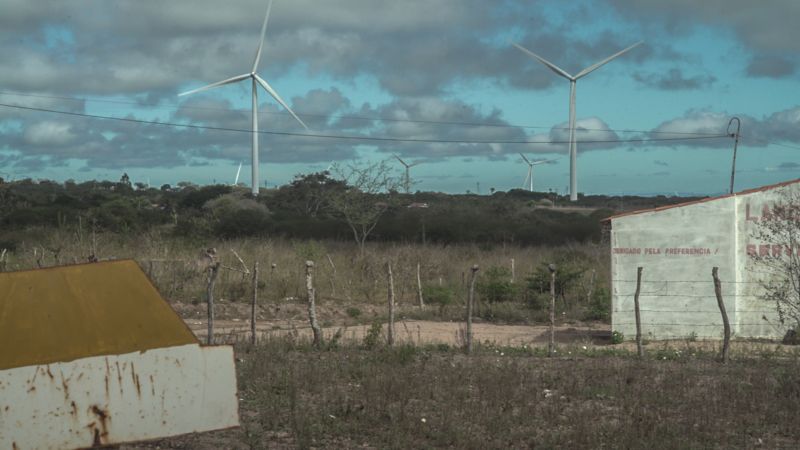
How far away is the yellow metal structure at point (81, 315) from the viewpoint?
5773mm

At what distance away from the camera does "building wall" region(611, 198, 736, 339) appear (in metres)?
18.4

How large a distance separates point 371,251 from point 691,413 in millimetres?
24400

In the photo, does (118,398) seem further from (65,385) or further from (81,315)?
(81,315)

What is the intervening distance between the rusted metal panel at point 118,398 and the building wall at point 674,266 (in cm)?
1347

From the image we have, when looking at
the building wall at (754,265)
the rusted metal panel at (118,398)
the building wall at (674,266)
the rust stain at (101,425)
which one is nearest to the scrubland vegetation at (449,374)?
the building wall at (674,266)

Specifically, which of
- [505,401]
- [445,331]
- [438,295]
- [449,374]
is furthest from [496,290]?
[505,401]

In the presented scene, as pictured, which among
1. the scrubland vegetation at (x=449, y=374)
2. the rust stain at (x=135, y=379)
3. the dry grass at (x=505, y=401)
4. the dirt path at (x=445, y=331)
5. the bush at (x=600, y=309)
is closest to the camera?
the rust stain at (x=135, y=379)

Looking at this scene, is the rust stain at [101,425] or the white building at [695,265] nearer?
the rust stain at [101,425]

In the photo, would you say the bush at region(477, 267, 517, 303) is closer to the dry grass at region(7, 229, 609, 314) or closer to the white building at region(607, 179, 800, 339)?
the dry grass at region(7, 229, 609, 314)

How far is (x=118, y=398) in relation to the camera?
599cm

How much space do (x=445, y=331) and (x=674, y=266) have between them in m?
4.98

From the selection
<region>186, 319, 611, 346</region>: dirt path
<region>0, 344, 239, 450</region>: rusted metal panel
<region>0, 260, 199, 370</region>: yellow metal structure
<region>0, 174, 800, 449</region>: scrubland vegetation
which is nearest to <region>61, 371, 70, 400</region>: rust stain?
<region>0, 344, 239, 450</region>: rusted metal panel

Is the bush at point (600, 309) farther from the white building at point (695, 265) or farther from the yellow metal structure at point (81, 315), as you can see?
the yellow metal structure at point (81, 315)

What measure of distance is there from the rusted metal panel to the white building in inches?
529
